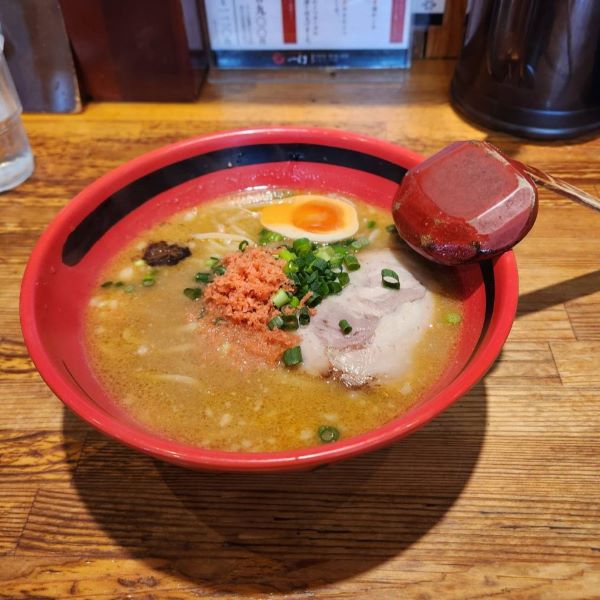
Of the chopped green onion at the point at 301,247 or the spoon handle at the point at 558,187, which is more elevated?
the spoon handle at the point at 558,187

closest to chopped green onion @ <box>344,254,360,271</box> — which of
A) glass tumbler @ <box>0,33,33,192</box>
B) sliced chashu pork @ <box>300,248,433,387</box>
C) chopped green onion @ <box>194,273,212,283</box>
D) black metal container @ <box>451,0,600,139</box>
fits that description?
sliced chashu pork @ <box>300,248,433,387</box>

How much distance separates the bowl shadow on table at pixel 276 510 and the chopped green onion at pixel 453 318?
222mm

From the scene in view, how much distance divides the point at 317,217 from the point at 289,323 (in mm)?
439

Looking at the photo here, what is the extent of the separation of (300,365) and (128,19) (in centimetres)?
A: 159

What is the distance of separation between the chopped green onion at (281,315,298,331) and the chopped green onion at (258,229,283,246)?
344mm

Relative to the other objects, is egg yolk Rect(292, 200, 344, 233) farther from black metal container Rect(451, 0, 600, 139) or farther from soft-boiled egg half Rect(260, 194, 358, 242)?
black metal container Rect(451, 0, 600, 139)

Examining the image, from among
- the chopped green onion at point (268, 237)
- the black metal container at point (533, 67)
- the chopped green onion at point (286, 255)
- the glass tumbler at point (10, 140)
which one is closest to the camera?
the chopped green onion at point (286, 255)

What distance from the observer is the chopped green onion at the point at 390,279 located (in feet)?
4.83

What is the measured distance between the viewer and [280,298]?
4.60 ft

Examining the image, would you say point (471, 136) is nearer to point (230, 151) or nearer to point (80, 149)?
point (230, 151)

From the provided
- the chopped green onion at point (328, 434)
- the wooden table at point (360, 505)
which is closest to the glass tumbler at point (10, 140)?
the wooden table at point (360, 505)

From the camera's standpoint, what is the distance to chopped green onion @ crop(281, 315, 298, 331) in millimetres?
1388

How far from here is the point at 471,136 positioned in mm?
2250

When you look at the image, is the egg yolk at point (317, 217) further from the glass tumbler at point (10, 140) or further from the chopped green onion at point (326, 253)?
the glass tumbler at point (10, 140)
